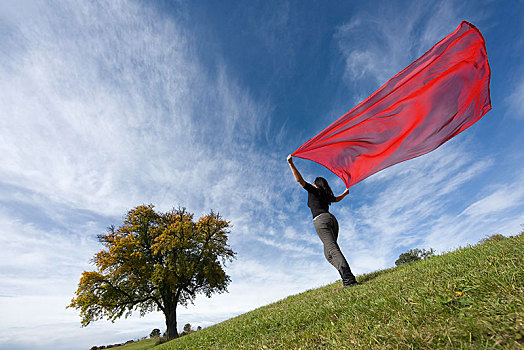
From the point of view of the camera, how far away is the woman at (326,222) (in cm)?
650

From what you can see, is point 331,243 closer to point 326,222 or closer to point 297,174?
point 326,222

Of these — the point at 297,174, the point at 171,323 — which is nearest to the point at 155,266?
the point at 171,323

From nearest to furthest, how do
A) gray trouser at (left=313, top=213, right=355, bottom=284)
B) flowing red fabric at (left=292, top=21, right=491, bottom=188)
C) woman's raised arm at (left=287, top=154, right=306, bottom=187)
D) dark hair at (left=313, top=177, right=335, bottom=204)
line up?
flowing red fabric at (left=292, top=21, right=491, bottom=188) < gray trouser at (left=313, top=213, right=355, bottom=284) < woman's raised arm at (left=287, top=154, right=306, bottom=187) < dark hair at (left=313, top=177, right=335, bottom=204)

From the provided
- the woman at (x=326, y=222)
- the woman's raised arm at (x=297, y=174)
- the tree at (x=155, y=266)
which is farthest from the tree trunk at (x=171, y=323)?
the woman's raised arm at (x=297, y=174)

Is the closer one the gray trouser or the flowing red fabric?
the flowing red fabric

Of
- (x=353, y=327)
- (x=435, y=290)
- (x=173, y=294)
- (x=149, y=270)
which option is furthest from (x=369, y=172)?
(x=173, y=294)

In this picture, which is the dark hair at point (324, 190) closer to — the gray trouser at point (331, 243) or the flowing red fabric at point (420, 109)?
the gray trouser at point (331, 243)

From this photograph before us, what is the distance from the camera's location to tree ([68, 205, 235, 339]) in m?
22.8

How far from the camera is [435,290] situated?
2.99 metres

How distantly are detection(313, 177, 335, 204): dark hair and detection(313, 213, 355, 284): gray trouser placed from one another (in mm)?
577

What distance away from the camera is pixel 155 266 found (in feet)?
76.3

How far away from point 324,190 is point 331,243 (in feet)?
5.17

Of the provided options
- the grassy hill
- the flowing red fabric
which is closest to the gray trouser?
the flowing red fabric

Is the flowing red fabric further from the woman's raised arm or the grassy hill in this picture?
the grassy hill
